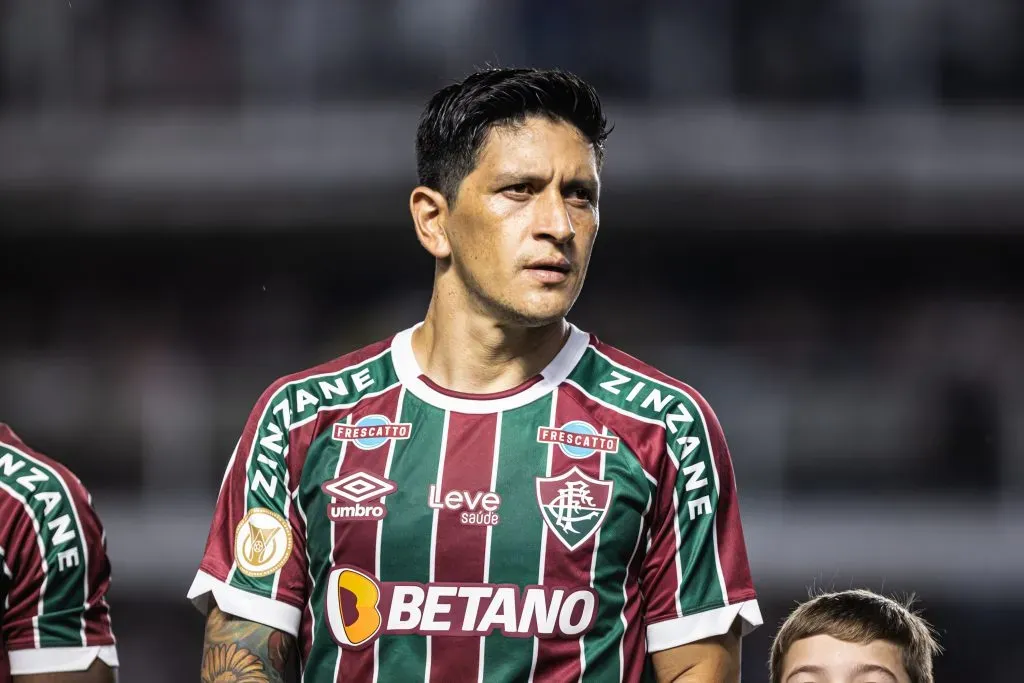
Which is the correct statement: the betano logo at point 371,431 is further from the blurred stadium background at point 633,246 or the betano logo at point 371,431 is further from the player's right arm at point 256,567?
the blurred stadium background at point 633,246

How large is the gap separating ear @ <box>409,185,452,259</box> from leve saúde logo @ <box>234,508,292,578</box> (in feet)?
2.10

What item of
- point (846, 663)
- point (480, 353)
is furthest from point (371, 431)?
point (846, 663)

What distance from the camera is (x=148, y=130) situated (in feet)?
35.7

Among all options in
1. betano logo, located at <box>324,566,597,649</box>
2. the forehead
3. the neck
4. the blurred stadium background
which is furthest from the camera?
the blurred stadium background

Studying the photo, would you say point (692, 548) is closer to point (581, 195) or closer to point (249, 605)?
point (581, 195)

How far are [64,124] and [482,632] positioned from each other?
361 inches

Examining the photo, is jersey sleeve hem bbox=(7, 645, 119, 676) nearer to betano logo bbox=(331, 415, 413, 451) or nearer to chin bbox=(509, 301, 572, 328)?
betano logo bbox=(331, 415, 413, 451)

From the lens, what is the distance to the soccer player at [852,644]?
118 inches

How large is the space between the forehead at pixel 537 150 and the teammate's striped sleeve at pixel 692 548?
0.52m

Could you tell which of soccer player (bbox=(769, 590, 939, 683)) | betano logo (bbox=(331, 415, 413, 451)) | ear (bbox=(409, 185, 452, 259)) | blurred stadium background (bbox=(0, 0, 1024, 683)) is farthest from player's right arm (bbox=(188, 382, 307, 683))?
blurred stadium background (bbox=(0, 0, 1024, 683))

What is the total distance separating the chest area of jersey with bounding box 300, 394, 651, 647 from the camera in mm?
2867

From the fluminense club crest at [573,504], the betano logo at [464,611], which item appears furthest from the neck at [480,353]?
the betano logo at [464,611]

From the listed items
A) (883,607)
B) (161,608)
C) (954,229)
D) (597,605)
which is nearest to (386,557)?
(597,605)

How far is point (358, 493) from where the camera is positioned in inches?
116
